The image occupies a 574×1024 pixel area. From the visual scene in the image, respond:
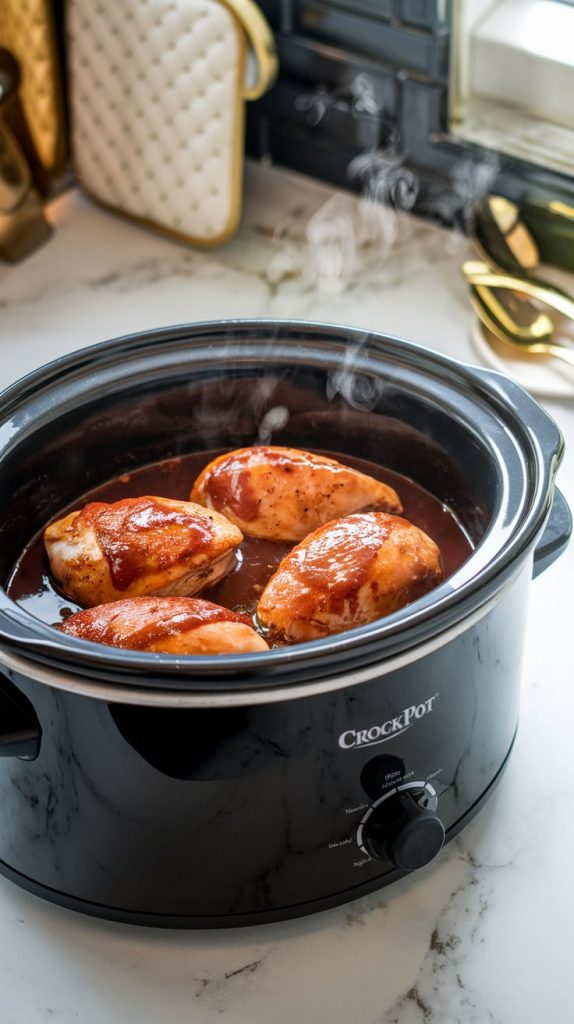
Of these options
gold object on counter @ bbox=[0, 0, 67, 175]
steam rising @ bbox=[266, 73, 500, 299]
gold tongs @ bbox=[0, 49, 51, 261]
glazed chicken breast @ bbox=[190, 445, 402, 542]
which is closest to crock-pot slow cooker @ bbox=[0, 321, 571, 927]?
glazed chicken breast @ bbox=[190, 445, 402, 542]

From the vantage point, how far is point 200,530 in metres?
1.27

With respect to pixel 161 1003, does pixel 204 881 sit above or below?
above

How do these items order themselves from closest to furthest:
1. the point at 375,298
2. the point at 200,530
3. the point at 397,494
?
the point at 200,530, the point at 397,494, the point at 375,298

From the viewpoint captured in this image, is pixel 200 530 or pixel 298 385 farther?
pixel 298 385

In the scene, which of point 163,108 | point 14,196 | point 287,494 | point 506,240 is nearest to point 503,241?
point 506,240

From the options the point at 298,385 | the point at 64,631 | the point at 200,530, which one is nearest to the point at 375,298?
the point at 298,385

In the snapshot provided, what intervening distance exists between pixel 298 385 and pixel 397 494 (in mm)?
167

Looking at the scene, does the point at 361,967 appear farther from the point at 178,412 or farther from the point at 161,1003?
the point at 178,412

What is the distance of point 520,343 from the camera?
1924mm

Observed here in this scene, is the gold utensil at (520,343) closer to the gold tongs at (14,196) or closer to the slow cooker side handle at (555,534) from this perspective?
the slow cooker side handle at (555,534)

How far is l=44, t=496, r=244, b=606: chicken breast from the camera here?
4.09 ft

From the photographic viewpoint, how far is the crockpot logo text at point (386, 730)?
3.59ft

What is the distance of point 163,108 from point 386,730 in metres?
1.32

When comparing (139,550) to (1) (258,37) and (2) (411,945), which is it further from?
(1) (258,37)
